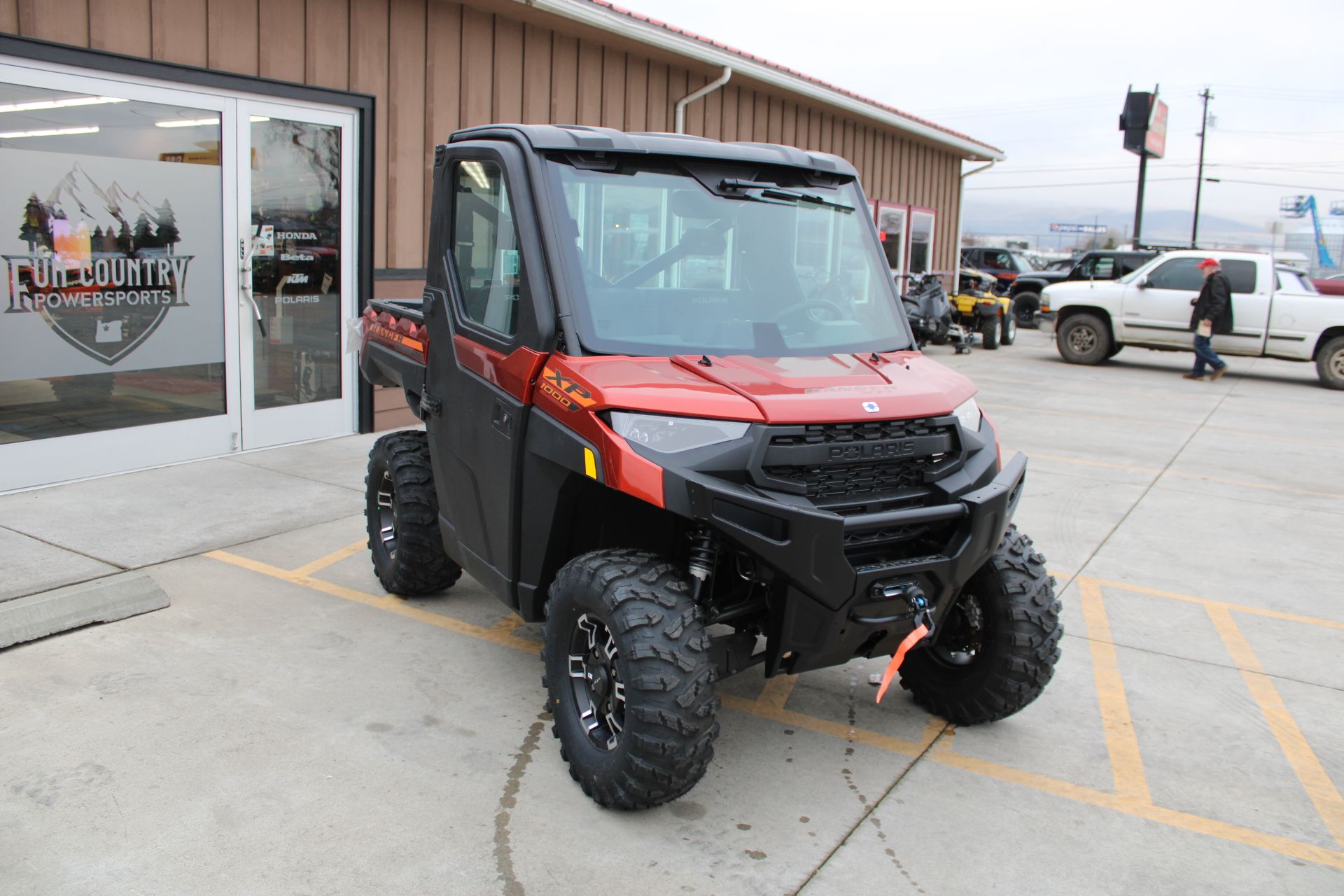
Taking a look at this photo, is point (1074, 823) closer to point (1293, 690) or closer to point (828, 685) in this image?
point (828, 685)

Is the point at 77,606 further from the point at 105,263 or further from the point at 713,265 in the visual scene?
the point at 713,265

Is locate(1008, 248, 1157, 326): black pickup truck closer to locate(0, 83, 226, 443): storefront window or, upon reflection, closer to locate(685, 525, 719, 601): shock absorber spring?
locate(0, 83, 226, 443): storefront window

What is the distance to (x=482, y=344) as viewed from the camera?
4.22 m

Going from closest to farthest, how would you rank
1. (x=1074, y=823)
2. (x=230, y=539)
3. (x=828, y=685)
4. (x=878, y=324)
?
(x=1074, y=823) → (x=878, y=324) → (x=828, y=685) → (x=230, y=539)

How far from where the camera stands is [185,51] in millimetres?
7422

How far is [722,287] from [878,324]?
75 cm

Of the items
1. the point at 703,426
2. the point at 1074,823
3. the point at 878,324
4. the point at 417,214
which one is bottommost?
the point at 1074,823

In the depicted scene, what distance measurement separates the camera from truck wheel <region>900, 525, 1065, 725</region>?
4.05 meters

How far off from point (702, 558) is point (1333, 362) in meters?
16.1

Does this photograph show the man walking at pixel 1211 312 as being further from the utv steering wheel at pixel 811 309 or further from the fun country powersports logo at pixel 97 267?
the fun country powersports logo at pixel 97 267

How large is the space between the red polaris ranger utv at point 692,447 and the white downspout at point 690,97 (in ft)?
28.2

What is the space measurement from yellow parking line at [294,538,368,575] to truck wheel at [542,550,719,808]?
2650mm

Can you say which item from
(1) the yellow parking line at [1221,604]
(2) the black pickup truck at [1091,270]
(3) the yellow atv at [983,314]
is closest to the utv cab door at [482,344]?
(1) the yellow parking line at [1221,604]

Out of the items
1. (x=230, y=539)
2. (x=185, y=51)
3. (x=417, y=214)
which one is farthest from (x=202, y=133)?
(x=230, y=539)
